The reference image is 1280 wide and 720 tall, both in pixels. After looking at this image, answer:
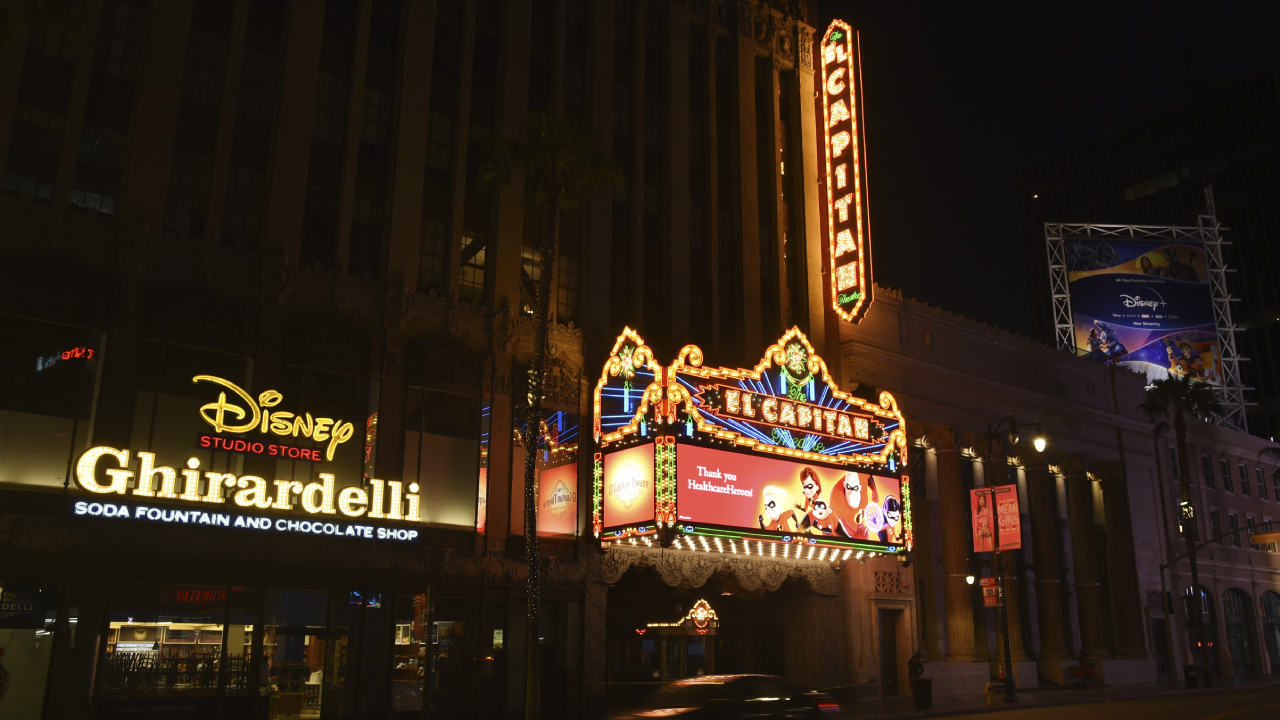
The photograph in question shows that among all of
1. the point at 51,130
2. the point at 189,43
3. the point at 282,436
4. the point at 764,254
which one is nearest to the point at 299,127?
the point at 189,43


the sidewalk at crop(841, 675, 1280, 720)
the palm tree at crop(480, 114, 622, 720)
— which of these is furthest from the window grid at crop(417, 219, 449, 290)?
the sidewalk at crop(841, 675, 1280, 720)

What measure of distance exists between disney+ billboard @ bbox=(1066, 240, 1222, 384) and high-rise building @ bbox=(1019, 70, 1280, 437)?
39112 millimetres

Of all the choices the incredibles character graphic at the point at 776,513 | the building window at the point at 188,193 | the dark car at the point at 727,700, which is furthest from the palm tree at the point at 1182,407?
the building window at the point at 188,193

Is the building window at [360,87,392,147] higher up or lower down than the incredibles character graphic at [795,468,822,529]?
higher up

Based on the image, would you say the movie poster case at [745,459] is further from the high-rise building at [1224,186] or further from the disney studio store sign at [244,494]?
the high-rise building at [1224,186]

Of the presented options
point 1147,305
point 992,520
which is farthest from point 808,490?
point 1147,305

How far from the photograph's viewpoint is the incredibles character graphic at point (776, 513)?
30.3m

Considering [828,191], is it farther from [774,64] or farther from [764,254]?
[774,64]

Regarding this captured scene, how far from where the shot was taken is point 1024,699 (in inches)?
1442

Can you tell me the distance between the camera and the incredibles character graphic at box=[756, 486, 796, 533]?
30.3 meters

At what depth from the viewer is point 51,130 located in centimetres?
2389

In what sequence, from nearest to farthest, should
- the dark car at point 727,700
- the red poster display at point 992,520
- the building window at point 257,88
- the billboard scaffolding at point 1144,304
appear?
the dark car at point 727,700 < the building window at point 257,88 < the red poster display at point 992,520 < the billboard scaffolding at point 1144,304

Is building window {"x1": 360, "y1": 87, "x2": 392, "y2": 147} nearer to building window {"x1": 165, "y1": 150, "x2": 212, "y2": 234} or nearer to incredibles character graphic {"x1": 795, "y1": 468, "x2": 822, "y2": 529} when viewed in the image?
building window {"x1": 165, "y1": 150, "x2": 212, "y2": 234}

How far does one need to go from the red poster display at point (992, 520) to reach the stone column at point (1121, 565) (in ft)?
52.5
